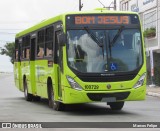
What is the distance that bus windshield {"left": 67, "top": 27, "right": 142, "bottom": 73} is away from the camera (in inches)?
635

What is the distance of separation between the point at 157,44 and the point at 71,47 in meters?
24.6

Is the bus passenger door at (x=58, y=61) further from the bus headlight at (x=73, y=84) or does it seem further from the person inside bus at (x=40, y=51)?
the person inside bus at (x=40, y=51)

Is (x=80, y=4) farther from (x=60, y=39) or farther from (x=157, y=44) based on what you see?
(x=60, y=39)

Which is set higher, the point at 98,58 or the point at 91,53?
the point at 91,53

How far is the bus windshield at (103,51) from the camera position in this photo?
16.1 meters

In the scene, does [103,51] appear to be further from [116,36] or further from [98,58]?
[116,36]

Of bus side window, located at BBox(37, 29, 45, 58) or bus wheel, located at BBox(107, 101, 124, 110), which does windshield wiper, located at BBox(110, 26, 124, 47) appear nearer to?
bus wheel, located at BBox(107, 101, 124, 110)

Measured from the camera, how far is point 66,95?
52.5 feet

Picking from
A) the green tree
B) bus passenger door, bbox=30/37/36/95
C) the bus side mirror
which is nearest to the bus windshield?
the bus side mirror

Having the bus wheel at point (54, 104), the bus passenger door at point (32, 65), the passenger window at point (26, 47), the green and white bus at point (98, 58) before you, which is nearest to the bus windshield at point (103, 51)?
the green and white bus at point (98, 58)

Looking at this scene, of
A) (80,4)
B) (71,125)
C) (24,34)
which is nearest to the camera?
(71,125)

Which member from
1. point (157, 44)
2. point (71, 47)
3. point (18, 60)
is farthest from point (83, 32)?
point (157, 44)

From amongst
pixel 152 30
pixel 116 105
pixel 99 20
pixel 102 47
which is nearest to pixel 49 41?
pixel 99 20

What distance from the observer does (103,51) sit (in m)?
16.3
